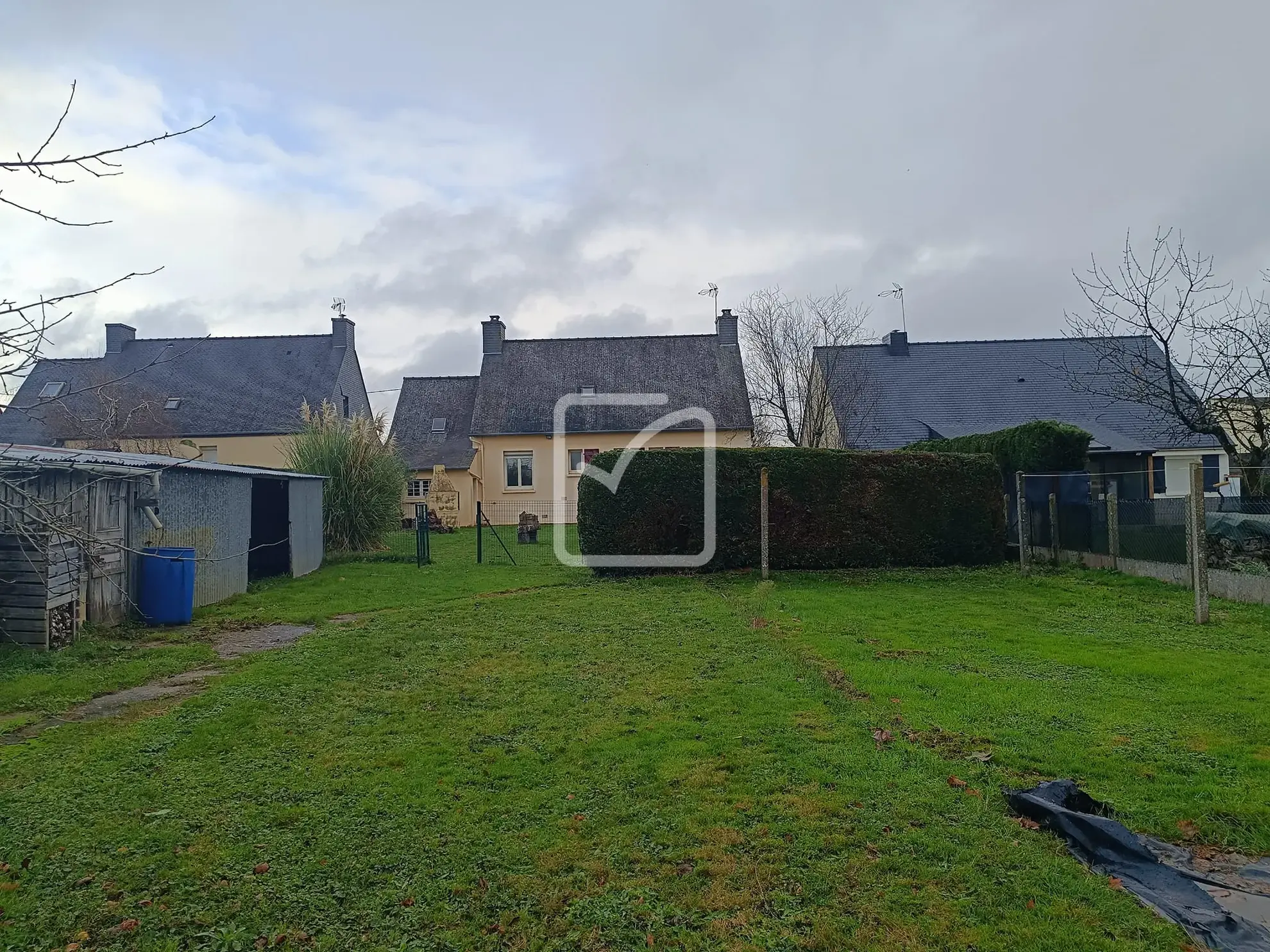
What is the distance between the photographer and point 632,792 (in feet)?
12.1

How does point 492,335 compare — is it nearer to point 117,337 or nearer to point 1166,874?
point 117,337

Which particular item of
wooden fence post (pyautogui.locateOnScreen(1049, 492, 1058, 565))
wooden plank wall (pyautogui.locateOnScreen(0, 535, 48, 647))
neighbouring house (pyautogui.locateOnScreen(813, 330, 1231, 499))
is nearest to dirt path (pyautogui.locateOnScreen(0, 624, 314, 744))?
wooden plank wall (pyautogui.locateOnScreen(0, 535, 48, 647))

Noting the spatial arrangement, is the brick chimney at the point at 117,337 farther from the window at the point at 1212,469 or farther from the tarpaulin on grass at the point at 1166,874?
the window at the point at 1212,469

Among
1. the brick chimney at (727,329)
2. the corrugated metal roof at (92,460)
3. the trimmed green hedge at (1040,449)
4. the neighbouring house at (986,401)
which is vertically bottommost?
the corrugated metal roof at (92,460)

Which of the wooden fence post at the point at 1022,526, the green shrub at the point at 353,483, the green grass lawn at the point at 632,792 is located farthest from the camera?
the green shrub at the point at 353,483

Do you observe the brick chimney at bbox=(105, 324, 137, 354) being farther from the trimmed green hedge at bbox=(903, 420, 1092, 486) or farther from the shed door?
the trimmed green hedge at bbox=(903, 420, 1092, 486)

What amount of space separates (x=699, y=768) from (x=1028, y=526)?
12.2 m

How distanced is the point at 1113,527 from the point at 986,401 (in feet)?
45.6

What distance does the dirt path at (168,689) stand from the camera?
4995mm

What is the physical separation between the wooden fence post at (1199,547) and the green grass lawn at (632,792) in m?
0.56

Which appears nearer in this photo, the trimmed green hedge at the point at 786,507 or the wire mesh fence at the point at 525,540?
the trimmed green hedge at the point at 786,507

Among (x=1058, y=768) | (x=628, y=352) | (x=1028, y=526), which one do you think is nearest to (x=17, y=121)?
(x=1058, y=768)

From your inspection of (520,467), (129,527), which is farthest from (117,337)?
(129,527)

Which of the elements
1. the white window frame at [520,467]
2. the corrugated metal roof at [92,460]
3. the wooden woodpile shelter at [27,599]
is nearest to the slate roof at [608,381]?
the white window frame at [520,467]
